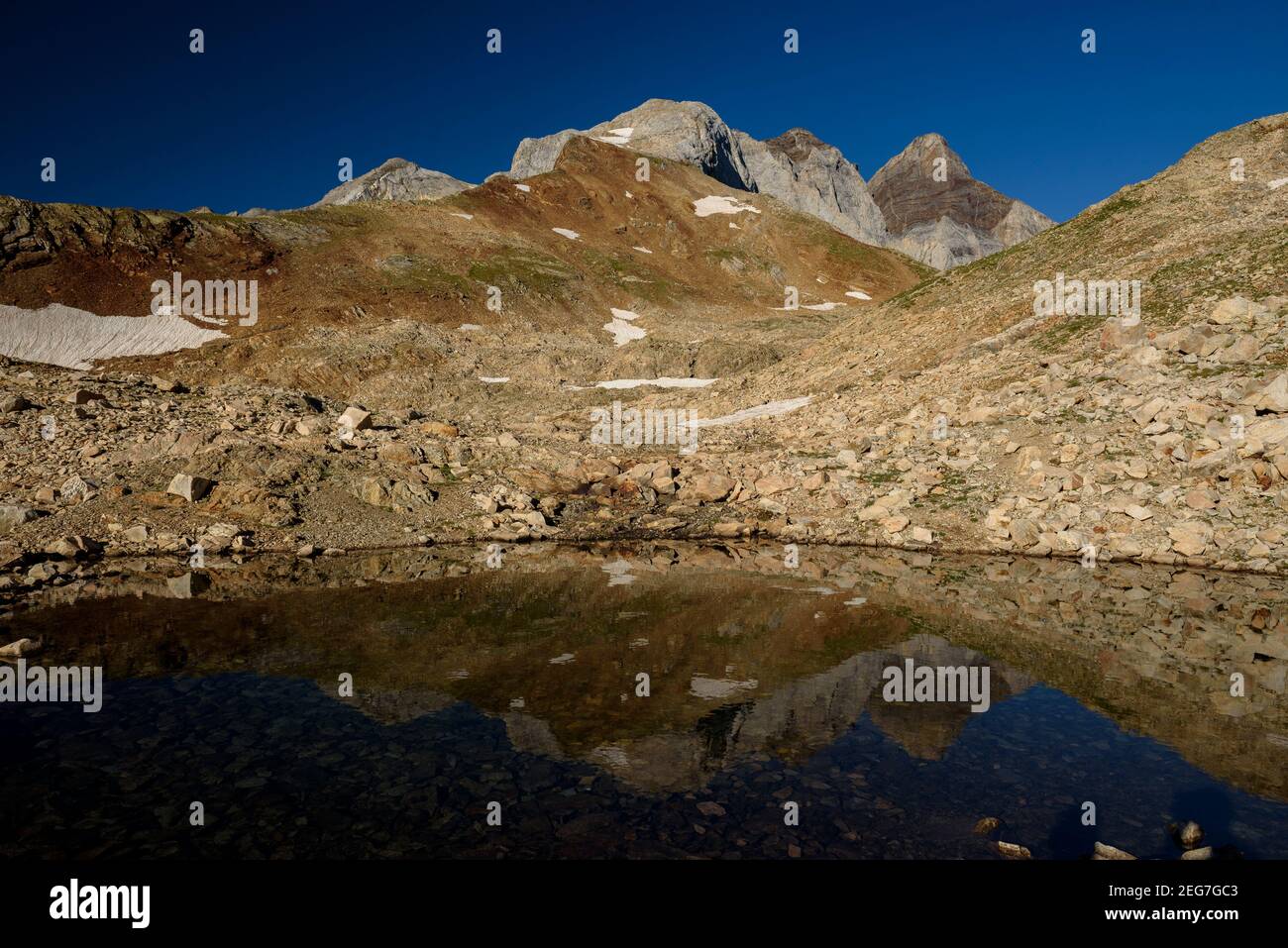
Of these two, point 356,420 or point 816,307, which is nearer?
point 356,420

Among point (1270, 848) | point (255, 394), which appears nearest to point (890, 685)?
point (1270, 848)

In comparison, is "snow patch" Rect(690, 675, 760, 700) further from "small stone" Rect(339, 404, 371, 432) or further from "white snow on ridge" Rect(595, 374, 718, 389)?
"white snow on ridge" Rect(595, 374, 718, 389)

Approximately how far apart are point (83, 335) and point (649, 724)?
56171 mm

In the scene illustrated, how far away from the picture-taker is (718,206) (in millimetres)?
A: 104938

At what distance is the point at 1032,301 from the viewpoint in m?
35.7

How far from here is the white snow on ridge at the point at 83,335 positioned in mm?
47344

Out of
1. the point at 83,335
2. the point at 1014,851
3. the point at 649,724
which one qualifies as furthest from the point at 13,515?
the point at 83,335

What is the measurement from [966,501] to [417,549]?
18.2 metres

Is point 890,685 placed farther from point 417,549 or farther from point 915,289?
point 915,289

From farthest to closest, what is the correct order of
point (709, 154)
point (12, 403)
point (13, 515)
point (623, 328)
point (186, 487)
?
1. point (709, 154)
2. point (623, 328)
3. point (12, 403)
4. point (186, 487)
5. point (13, 515)

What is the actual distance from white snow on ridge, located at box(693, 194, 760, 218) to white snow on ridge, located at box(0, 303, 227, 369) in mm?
69772

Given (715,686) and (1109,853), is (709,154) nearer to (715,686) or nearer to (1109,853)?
(715,686)

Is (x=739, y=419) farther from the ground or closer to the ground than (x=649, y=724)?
farther from the ground

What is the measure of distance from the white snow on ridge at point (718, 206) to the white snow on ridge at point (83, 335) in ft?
229
